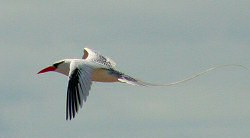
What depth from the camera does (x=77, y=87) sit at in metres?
52.3

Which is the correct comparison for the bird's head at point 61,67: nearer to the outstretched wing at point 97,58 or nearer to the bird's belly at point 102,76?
the bird's belly at point 102,76

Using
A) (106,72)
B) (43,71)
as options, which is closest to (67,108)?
(106,72)

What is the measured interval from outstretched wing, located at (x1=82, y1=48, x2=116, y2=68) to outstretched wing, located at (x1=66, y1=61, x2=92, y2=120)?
5653mm

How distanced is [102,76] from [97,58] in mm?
6974

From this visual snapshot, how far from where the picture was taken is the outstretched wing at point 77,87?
51.3 m

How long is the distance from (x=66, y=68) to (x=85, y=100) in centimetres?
631

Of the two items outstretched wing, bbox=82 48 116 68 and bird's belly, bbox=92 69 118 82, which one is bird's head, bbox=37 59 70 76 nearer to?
bird's belly, bbox=92 69 118 82

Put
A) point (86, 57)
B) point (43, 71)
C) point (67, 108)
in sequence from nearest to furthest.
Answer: point (67, 108) → point (43, 71) → point (86, 57)

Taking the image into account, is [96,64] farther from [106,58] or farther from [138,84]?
[106,58]

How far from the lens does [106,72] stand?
56594 mm

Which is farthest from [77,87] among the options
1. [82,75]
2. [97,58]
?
[97,58]

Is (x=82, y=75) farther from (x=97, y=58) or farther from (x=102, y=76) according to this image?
(x=97, y=58)

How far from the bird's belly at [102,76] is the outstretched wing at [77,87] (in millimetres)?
1473

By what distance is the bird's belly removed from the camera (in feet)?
184
